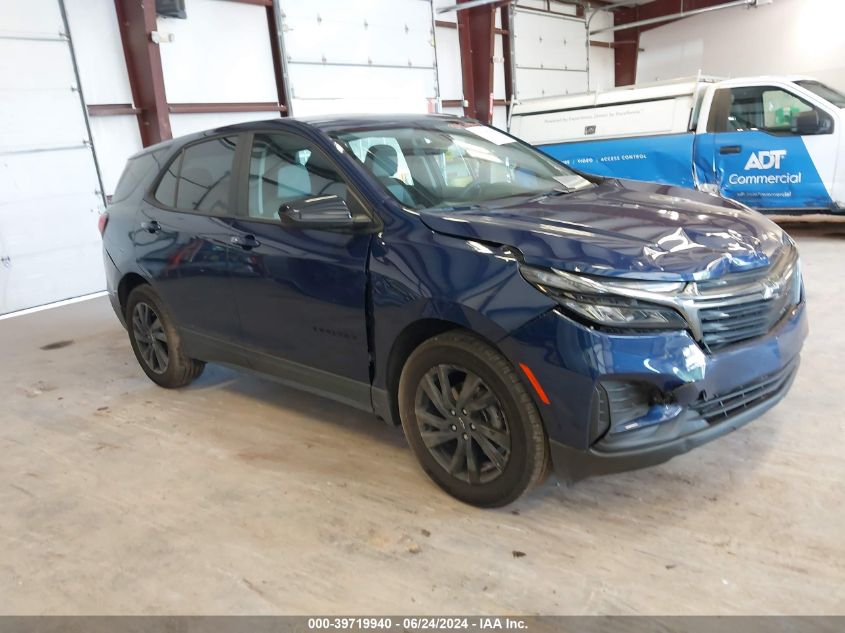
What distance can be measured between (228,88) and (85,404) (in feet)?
19.4

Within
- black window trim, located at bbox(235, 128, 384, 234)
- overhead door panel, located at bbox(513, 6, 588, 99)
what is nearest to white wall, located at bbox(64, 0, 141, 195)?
black window trim, located at bbox(235, 128, 384, 234)

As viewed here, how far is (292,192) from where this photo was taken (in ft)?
10.3

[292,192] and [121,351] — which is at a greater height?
[292,192]

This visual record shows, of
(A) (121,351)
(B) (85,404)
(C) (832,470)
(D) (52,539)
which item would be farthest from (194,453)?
(C) (832,470)

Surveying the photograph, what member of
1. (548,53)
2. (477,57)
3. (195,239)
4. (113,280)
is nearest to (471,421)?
(195,239)

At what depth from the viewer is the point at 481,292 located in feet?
7.69

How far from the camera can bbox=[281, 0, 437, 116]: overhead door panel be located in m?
9.47

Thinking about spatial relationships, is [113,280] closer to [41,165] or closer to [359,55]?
[41,165]

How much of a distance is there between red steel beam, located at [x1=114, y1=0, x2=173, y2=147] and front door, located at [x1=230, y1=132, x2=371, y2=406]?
17.5ft

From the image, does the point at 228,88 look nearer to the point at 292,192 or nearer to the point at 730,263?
the point at 292,192

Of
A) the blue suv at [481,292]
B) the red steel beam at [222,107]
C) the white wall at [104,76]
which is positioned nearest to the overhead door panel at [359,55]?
the red steel beam at [222,107]

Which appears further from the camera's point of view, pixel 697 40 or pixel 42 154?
pixel 697 40

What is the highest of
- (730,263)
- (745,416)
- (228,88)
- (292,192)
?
(228,88)

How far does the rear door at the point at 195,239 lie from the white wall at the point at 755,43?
1419cm
